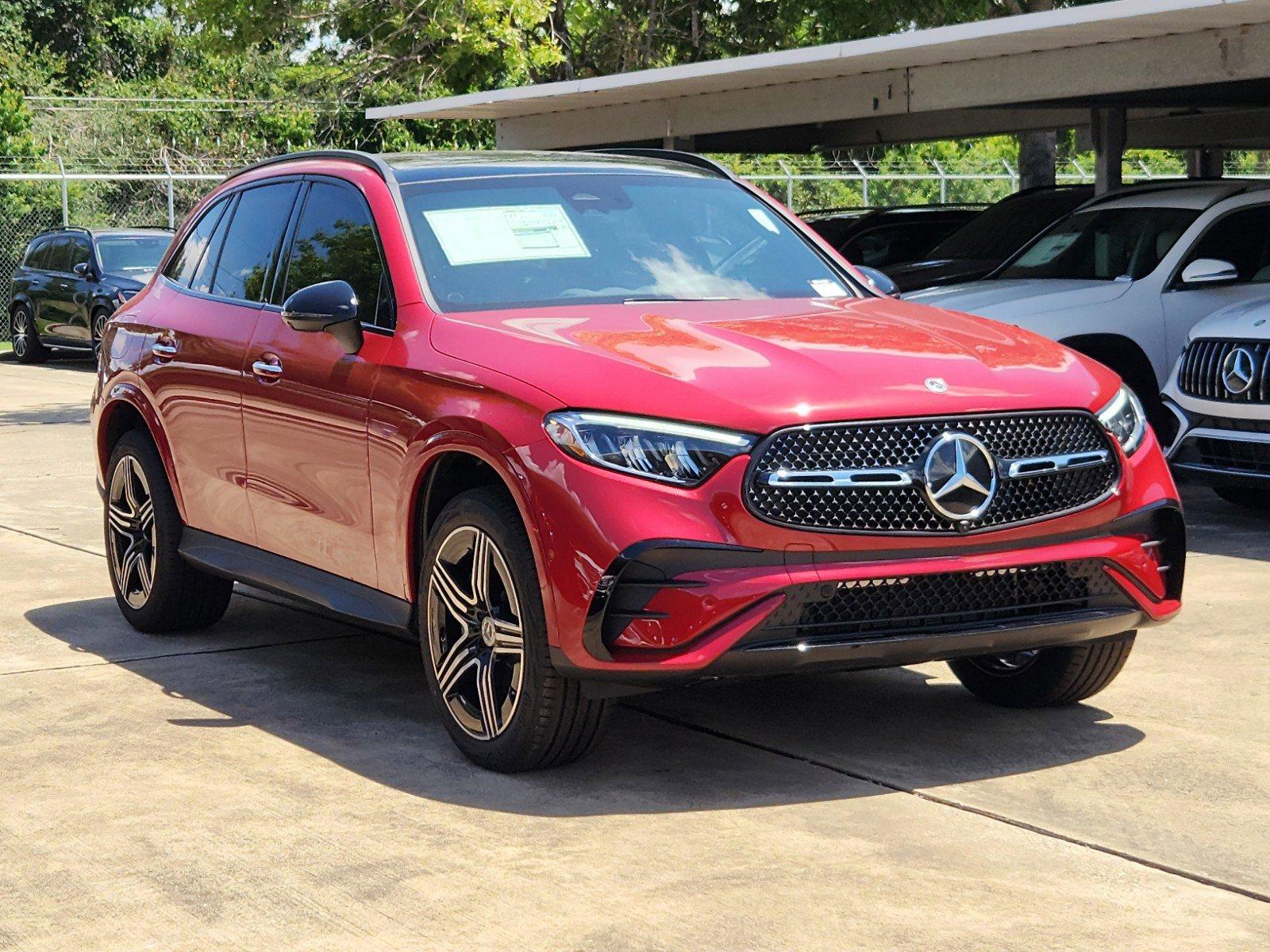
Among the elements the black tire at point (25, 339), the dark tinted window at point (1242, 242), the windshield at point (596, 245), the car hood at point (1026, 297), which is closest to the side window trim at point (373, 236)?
the windshield at point (596, 245)

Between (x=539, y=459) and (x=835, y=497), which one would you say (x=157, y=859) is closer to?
(x=539, y=459)

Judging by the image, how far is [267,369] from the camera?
6480 mm

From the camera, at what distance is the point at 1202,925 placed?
164 inches

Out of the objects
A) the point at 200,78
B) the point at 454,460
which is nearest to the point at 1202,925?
the point at 454,460

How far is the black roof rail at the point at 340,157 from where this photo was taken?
6.43 m

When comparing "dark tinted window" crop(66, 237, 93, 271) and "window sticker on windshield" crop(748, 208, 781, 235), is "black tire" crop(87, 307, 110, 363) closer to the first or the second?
"dark tinted window" crop(66, 237, 93, 271)

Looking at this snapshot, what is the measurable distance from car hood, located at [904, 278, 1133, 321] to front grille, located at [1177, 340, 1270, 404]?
4.37 ft

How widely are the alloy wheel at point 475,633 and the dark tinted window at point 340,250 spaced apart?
93 centimetres

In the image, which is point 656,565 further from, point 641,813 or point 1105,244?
point 1105,244

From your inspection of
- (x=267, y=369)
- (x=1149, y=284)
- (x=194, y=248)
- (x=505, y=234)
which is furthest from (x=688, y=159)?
(x=1149, y=284)

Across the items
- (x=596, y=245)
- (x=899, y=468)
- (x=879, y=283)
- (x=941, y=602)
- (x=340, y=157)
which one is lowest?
(x=941, y=602)

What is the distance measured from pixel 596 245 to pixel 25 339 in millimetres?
22431

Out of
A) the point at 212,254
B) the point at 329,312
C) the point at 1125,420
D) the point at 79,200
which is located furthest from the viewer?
the point at 79,200

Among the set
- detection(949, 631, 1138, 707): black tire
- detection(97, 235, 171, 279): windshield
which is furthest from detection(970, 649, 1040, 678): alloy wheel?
detection(97, 235, 171, 279): windshield
